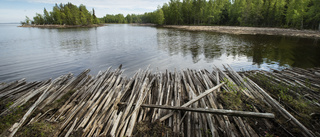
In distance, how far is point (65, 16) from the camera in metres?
122

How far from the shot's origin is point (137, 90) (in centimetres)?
798

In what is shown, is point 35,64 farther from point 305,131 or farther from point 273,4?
point 273,4

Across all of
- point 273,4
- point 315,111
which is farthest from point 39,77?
point 273,4

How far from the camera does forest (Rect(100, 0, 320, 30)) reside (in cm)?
5870

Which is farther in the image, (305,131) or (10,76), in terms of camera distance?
(10,76)

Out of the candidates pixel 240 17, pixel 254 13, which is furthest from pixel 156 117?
pixel 240 17

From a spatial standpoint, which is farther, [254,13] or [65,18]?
[65,18]

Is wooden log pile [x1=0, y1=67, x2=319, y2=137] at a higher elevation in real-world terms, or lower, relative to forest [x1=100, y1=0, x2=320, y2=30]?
lower

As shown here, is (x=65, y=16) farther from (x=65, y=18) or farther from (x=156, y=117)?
(x=156, y=117)

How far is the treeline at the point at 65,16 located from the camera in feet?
401

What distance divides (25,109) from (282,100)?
41.9ft

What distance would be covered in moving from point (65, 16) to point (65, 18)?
1.84 metres

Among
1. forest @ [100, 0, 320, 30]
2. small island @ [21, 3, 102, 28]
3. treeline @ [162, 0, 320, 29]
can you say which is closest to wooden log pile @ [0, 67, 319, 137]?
treeline @ [162, 0, 320, 29]

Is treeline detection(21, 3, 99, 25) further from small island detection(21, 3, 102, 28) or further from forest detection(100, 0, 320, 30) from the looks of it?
forest detection(100, 0, 320, 30)
